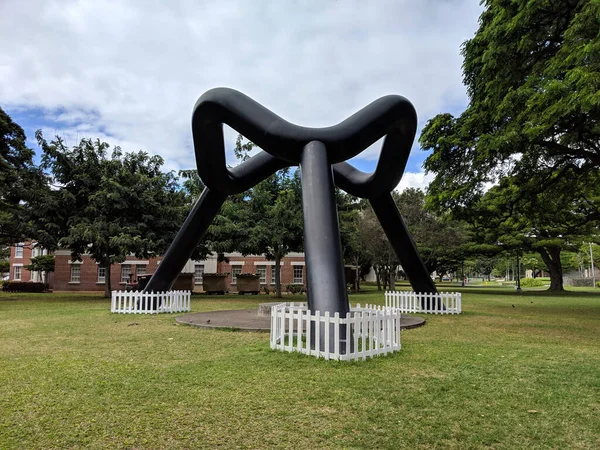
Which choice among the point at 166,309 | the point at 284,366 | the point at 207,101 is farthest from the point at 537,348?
the point at 166,309

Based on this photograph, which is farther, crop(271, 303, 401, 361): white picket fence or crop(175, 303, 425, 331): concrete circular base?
crop(175, 303, 425, 331): concrete circular base

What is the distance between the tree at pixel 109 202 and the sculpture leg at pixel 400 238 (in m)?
13.3

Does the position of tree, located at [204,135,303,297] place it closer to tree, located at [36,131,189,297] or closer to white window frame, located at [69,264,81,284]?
tree, located at [36,131,189,297]

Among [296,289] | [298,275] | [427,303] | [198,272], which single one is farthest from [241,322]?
[198,272]

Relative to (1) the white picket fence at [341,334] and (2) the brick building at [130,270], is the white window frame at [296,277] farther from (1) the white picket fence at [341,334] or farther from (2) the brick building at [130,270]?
(1) the white picket fence at [341,334]

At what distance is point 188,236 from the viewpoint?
46.7ft

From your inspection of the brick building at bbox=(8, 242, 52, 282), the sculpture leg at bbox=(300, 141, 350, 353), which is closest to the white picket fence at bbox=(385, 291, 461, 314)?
the sculpture leg at bbox=(300, 141, 350, 353)

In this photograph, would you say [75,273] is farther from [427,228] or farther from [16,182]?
[427,228]

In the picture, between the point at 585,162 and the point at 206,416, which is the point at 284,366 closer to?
the point at 206,416

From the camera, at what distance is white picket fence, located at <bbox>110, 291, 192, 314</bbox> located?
14781 mm

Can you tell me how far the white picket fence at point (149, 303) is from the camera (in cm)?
1478

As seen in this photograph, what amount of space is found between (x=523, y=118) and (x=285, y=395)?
11.6 meters

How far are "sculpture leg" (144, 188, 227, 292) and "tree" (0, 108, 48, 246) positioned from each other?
503 inches

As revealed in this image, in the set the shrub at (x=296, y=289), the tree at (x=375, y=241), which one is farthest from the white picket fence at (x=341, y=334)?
the shrub at (x=296, y=289)
